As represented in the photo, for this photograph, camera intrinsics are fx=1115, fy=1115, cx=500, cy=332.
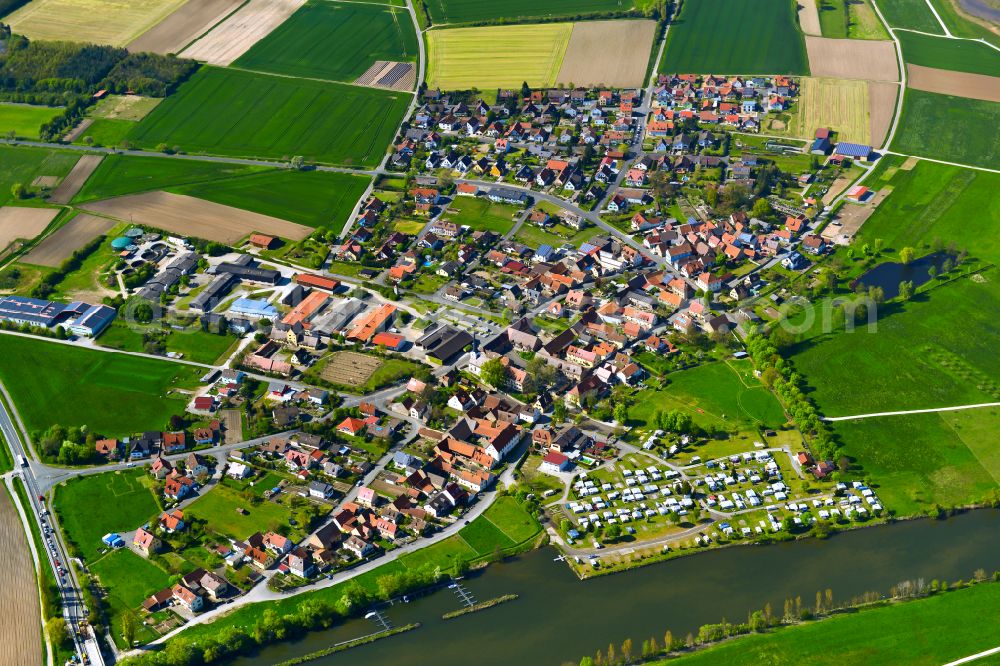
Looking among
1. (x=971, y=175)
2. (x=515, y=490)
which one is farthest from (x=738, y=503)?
(x=971, y=175)

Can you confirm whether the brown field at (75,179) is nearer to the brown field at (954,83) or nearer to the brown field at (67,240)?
the brown field at (67,240)

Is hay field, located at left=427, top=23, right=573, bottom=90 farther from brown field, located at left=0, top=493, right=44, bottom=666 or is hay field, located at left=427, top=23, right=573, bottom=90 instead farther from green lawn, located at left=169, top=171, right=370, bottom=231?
brown field, located at left=0, top=493, right=44, bottom=666

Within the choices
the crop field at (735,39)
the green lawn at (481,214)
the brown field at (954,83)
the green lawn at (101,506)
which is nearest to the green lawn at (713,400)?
the green lawn at (481,214)

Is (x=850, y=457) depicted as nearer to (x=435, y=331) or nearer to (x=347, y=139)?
(x=435, y=331)

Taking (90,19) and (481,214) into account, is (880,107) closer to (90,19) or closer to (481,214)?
(481,214)

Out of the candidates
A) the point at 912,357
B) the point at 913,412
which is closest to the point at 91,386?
the point at 913,412
